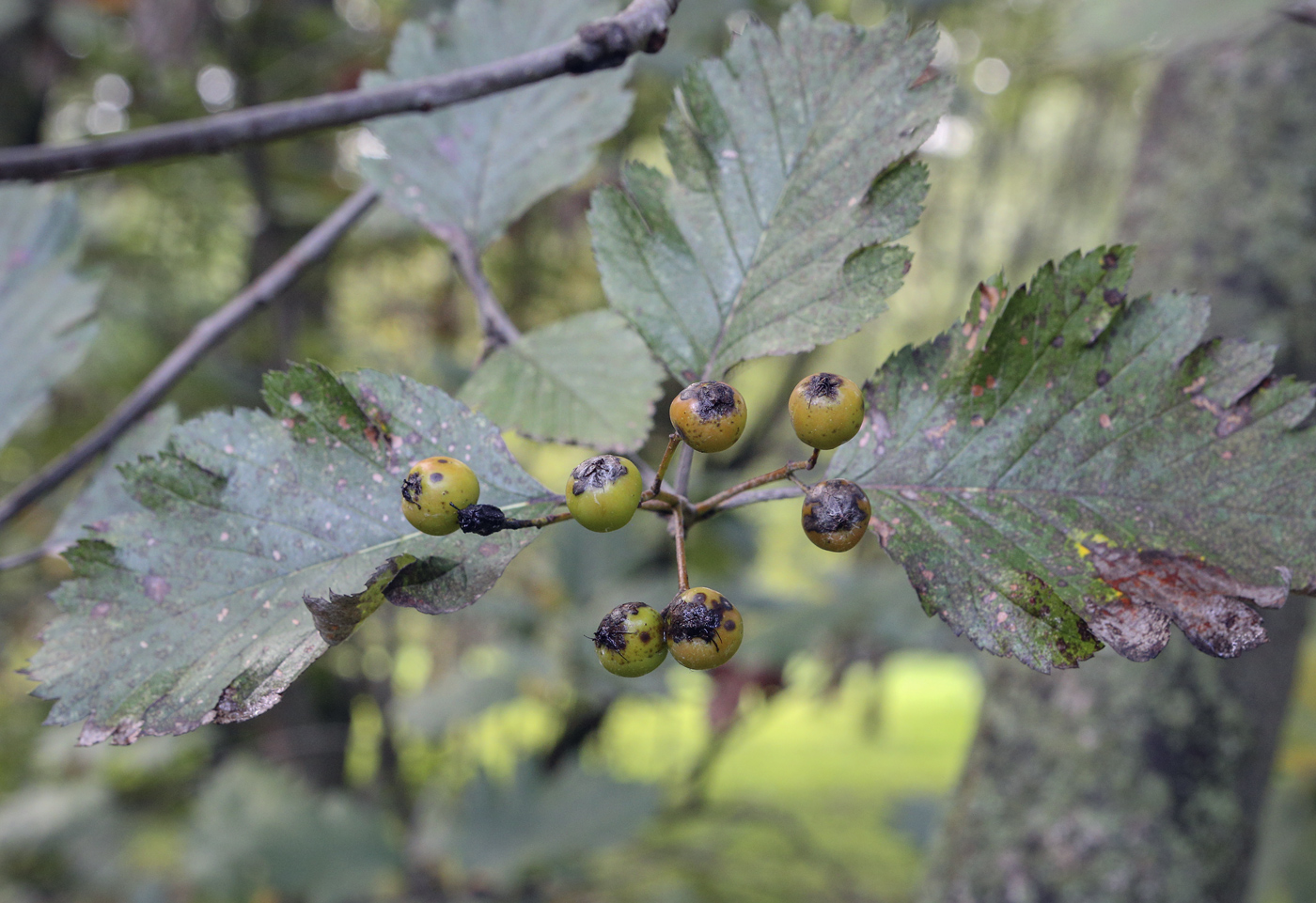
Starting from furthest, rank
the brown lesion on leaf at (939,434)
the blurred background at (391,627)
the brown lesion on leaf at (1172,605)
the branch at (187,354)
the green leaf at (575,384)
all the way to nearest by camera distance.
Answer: the blurred background at (391,627)
the branch at (187,354)
the green leaf at (575,384)
the brown lesion on leaf at (939,434)
the brown lesion on leaf at (1172,605)

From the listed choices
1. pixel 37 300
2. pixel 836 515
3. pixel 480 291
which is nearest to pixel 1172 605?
pixel 836 515

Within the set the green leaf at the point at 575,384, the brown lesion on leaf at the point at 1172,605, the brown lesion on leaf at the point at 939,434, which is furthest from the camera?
the green leaf at the point at 575,384

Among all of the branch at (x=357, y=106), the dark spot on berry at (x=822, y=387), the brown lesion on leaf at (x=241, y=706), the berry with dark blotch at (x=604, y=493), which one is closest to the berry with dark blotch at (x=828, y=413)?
the dark spot on berry at (x=822, y=387)

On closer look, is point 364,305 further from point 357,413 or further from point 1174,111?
point 357,413

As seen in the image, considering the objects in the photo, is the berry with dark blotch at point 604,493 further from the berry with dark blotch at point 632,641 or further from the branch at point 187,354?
the branch at point 187,354

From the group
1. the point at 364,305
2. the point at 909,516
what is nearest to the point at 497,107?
the point at 909,516

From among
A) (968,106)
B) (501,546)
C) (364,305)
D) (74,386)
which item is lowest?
(501,546)

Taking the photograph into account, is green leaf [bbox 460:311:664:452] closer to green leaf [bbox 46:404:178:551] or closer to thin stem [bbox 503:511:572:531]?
thin stem [bbox 503:511:572:531]
